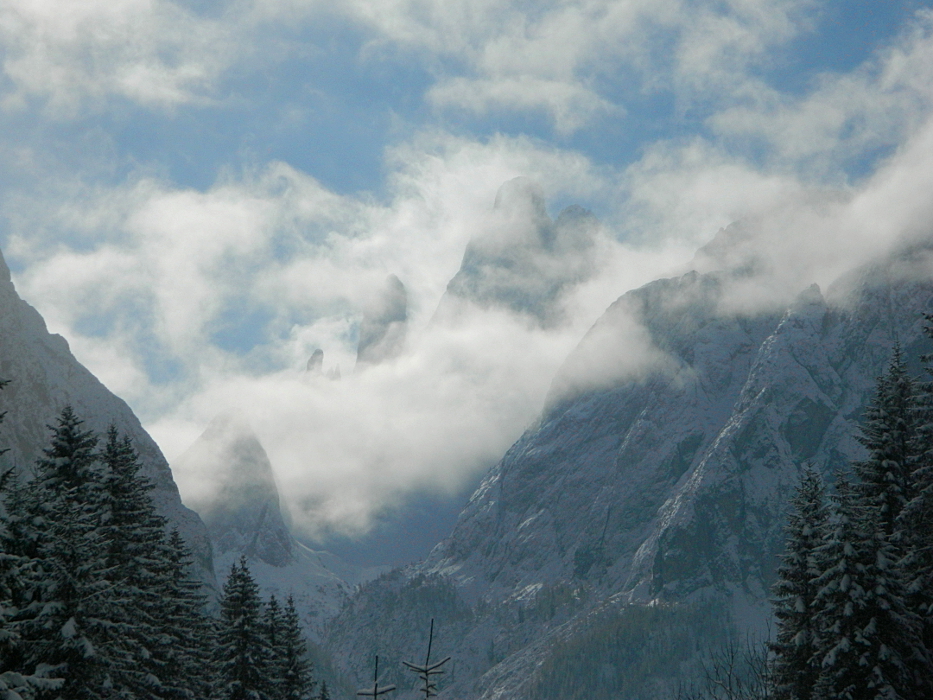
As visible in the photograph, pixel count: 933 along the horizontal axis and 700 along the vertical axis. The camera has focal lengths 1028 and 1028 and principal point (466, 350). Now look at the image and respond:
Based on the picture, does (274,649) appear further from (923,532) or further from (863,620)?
(923,532)

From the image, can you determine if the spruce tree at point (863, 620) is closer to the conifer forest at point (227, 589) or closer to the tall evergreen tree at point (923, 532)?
the conifer forest at point (227, 589)

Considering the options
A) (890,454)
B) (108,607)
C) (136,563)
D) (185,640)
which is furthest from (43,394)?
(890,454)

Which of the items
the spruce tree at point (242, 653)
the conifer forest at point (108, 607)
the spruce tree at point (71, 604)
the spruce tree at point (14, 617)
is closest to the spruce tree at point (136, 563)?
the conifer forest at point (108, 607)

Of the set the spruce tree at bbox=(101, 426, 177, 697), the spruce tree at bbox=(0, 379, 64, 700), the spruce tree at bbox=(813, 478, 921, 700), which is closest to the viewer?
the spruce tree at bbox=(0, 379, 64, 700)

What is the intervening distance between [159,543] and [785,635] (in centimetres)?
2786

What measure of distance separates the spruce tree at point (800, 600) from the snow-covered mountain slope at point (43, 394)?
11410 centimetres

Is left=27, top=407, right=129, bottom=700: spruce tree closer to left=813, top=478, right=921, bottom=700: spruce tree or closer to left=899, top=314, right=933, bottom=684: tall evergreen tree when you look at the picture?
left=813, top=478, right=921, bottom=700: spruce tree

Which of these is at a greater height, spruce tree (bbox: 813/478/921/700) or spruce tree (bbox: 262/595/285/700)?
spruce tree (bbox: 262/595/285/700)

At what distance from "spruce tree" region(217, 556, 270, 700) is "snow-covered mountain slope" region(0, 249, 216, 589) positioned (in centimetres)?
10076

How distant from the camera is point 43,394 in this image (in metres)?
163

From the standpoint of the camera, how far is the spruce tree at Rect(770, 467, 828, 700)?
142 ft

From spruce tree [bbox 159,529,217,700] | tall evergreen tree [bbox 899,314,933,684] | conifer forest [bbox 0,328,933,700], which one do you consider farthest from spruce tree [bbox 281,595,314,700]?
tall evergreen tree [bbox 899,314,933,684]

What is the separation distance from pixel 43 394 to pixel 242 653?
129192 mm

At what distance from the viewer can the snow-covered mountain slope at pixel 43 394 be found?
15062 centimetres
